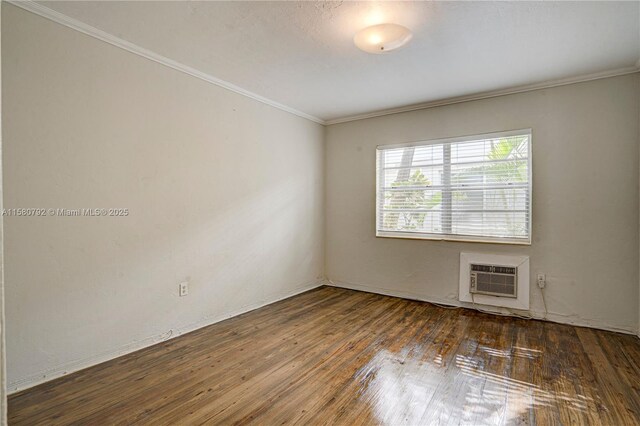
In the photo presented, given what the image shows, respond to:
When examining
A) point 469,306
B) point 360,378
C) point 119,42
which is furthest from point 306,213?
point 119,42

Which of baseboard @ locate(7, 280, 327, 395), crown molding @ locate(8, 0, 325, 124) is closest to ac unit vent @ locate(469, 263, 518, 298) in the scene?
baseboard @ locate(7, 280, 327, 395)

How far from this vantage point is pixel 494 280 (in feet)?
12.6

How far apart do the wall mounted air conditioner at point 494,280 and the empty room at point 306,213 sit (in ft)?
0.08

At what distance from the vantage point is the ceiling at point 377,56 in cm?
231

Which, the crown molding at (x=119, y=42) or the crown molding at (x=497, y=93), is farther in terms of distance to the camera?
the crown molding at (x=497, y=93)

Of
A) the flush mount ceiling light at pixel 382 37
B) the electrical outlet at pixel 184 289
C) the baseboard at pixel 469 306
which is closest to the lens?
the flush mount ceiling light at pixel 382 37

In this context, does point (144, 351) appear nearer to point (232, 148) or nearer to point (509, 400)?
point (232, 148)

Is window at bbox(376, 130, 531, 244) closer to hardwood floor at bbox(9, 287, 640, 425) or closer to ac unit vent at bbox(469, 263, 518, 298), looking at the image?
ac unit vent at bbox(469, 263, 518, 298)

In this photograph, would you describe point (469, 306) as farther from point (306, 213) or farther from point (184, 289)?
point (184, 289)

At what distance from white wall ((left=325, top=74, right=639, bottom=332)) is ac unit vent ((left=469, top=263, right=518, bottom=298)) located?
0.19 metres

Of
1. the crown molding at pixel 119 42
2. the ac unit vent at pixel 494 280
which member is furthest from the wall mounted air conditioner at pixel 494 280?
the crown molding at pixel 119 42

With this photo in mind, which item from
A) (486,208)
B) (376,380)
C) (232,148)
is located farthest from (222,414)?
(486,208)

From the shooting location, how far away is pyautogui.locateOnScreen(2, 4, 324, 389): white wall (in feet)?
7.47

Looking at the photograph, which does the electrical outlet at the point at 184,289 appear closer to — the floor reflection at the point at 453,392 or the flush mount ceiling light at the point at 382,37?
the floor reflection at the point at 453,392
